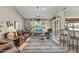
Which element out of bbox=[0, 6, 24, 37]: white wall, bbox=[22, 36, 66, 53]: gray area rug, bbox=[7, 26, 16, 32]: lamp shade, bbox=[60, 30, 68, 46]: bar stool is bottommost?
bbox=[22, 36, 66, 53]: gray area rug

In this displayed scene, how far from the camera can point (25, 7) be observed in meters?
3.20

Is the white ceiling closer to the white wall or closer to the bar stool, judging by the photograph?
the white wall

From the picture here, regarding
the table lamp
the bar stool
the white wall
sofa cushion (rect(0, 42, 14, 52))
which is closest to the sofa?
sofa cushion (rect(0, 42, 14, 52))

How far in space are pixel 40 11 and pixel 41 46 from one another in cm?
95

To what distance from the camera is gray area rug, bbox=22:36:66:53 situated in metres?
3.20

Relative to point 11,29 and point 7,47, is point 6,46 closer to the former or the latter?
point 7,47

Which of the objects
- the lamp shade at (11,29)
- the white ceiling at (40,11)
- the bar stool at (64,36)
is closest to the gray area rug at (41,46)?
the bar stool at (64,36)

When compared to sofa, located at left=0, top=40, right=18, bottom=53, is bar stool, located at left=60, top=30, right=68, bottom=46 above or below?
above

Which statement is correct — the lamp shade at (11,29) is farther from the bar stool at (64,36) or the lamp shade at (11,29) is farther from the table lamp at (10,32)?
the bar stool at (64,36)

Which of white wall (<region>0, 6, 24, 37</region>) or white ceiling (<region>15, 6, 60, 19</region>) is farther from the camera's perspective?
white ceiling (<region>15, 6, 60, 19</region>)

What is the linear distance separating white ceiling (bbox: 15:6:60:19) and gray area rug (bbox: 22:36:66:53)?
0.63 metres

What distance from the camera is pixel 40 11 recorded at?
10.8 ft

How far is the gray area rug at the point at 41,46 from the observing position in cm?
320

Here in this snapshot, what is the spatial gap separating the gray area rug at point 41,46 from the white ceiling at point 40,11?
0.63 meters
